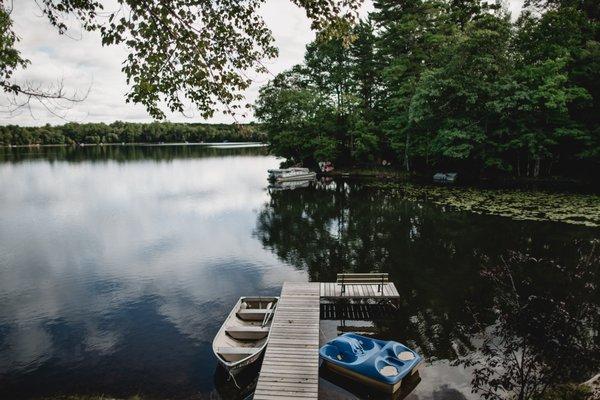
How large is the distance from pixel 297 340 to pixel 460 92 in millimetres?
34115

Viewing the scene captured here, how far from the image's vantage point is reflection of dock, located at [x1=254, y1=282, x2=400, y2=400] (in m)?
8.96

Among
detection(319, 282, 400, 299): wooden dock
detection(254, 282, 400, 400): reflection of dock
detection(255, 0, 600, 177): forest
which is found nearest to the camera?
detection(254, 282, 400, 400): reflection of dock

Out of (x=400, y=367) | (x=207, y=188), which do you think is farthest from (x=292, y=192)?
(x=400, y=367)

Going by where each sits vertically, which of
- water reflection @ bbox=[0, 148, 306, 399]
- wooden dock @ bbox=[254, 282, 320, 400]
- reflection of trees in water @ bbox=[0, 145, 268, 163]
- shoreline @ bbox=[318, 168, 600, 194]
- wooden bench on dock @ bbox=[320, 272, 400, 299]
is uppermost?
reflection of trees in water @ bbox=[0, 145, 268, 163]

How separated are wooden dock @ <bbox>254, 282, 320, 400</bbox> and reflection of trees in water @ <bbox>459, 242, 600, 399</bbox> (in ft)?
13.2

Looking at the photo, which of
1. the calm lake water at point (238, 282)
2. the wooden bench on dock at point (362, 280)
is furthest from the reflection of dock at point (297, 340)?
the calm lake water at point (238, 282)

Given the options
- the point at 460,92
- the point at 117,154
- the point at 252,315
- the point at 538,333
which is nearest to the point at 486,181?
the point at 460,92

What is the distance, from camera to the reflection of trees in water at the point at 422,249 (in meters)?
13.4

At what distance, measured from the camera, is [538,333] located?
39.0ft

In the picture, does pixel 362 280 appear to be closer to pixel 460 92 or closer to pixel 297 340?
pixel 297 340

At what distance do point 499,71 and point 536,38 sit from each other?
5524 mm

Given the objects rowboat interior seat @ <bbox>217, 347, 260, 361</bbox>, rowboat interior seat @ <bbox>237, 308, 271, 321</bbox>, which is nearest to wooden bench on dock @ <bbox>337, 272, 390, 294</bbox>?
rowboat interior seat @ <bbox>237, 308, 271, 321</bbox>

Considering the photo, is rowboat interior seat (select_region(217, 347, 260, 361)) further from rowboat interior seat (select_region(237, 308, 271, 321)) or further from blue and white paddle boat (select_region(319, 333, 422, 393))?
rowboat interior seat (select_region(237, 308, 271, 321))

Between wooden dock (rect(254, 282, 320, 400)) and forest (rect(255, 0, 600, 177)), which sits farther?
forest (rect(255, 0, 600, 177))
